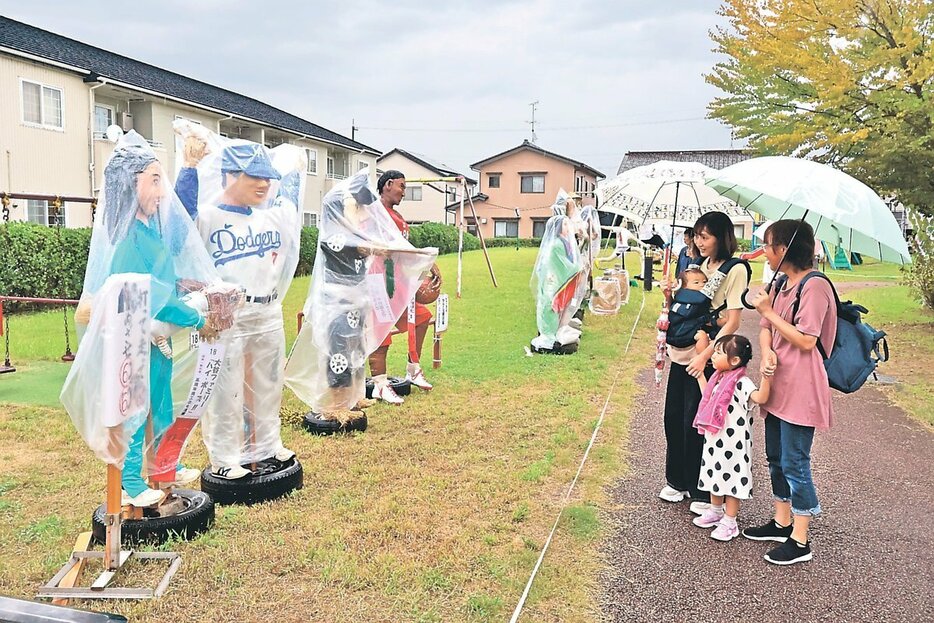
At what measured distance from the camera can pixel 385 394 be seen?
6438 millimetres

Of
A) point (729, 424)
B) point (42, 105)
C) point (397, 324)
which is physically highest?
point (42, 105)

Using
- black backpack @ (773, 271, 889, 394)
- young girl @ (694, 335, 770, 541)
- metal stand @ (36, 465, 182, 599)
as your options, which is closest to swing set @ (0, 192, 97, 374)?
metal stand @ (36, 465, 182, 599)

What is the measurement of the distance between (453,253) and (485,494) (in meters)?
25.3

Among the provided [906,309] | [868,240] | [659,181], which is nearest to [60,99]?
[659,181]

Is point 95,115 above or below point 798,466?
above

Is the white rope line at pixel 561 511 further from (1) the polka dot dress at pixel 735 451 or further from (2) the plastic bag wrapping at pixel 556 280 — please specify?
(2) the plastic bag wrapping at pixel 556 280

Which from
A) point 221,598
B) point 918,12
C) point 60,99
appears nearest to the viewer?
point 221,598

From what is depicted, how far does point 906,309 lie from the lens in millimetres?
13914

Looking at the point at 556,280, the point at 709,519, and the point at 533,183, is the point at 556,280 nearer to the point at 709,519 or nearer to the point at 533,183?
the point at 709,519

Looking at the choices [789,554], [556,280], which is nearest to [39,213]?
[556,280]

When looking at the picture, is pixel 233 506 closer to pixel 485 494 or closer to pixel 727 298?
pixel 485 494

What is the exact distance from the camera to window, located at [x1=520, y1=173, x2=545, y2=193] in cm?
4259

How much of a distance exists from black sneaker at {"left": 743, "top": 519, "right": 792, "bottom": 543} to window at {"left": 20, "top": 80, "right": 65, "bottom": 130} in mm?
17122

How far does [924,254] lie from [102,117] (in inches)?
755
